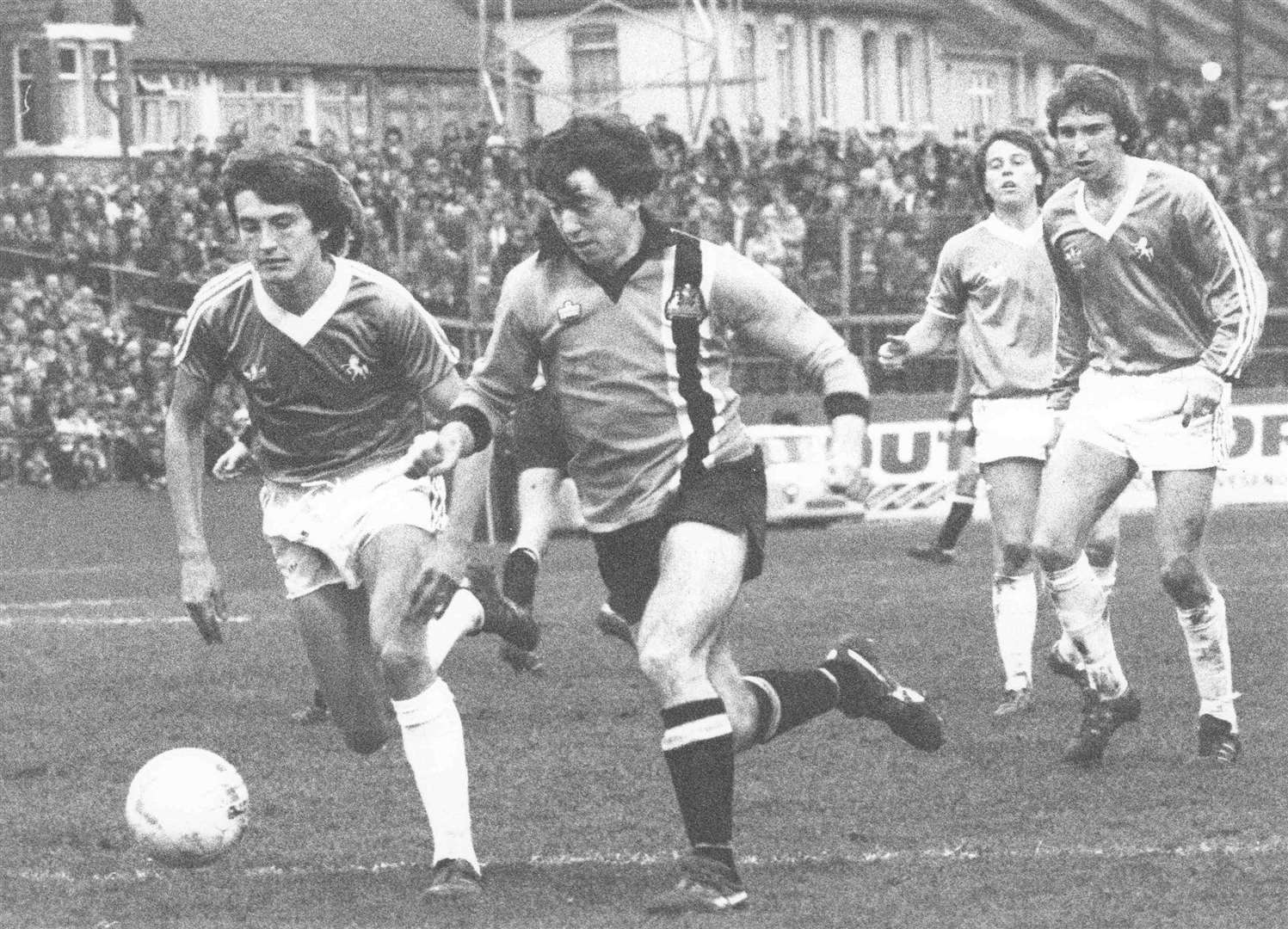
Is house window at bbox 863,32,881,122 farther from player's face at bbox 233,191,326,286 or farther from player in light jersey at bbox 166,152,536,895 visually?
player's face at bbox 233,191,326,286

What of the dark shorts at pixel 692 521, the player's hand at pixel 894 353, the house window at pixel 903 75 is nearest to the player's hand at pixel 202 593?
the dark shorts at pixel 692 521

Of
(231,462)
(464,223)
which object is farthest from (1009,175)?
(464,223)

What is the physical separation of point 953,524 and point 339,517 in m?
13.1

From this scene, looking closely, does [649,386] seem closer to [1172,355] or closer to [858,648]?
[858,648]

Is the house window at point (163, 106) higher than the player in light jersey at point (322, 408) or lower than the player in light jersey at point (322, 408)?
higher

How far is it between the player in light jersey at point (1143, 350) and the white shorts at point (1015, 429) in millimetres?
1663

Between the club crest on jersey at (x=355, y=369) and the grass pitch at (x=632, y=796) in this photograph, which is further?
the club crest on jersey at (x=355, y=369)

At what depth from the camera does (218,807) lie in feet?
26.3

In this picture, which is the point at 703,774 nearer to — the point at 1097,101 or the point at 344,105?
the point at 1097,101

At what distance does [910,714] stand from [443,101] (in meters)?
50.6

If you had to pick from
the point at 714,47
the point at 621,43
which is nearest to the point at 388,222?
the point at 714,47

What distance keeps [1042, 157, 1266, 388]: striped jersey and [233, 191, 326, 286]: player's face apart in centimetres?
298

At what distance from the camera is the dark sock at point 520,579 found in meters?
13.0

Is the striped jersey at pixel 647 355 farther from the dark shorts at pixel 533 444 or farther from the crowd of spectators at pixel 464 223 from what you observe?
the crowd of spectators at pixel 464 223
